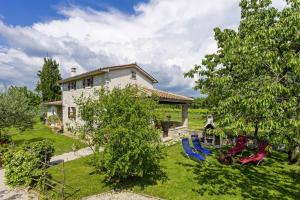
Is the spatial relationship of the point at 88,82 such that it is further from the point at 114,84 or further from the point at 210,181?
the point at 210,181

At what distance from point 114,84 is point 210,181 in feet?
42.1

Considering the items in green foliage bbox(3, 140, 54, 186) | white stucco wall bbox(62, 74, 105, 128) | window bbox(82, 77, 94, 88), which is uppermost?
window bbox(82, 77, 94, 88)

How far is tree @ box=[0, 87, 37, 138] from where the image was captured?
18.7 meters

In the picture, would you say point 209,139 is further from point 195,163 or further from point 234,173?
point 234,173

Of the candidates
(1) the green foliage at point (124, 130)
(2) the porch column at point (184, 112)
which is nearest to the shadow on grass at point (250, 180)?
(1) the green foliage at point (124, 130)

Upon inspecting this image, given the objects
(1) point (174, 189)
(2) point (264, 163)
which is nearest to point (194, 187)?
(1) point (174, 189)

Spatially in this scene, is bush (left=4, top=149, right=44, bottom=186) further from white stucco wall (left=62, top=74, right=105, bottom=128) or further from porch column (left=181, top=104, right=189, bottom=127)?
porch column (left=181, top=104, right=189, bottom=127)

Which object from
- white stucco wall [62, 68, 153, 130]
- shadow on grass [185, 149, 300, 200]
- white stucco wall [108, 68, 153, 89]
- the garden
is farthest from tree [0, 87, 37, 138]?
shadow on grass [185, 149, 300, 200]

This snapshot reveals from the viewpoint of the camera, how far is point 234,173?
1200 cm

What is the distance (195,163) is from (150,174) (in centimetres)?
355

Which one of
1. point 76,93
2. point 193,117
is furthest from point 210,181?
point 193,117

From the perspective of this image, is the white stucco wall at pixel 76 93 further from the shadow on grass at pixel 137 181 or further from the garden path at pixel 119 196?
the garden path at pixel 119 196

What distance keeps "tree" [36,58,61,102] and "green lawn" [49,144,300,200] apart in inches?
1370

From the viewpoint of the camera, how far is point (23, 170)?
10938mm
